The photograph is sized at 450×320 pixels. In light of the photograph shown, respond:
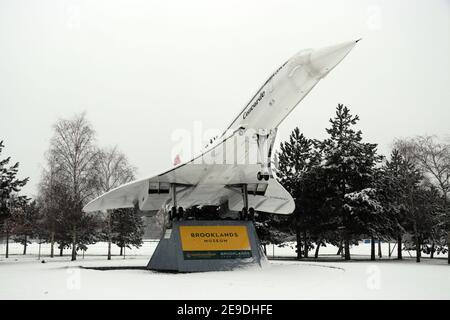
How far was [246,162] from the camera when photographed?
15.2 m

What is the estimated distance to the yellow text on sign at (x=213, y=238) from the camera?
14.7 m

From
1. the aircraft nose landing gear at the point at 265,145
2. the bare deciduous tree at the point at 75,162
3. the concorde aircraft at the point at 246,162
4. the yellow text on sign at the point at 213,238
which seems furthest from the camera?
the bare deciduous tree at the point at 75,162

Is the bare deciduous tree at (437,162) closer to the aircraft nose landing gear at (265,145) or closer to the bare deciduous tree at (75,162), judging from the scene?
the aircraft nose landing gear at (265,145)

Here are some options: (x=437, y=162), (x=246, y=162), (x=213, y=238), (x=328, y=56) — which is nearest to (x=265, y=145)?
(x=246, y=162)

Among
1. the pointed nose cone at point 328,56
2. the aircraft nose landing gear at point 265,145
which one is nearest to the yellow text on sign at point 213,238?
the aircraft nose landing gear at point 265,145

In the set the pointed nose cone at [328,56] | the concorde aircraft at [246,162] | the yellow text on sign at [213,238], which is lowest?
the yellow text on sign at [213,238]

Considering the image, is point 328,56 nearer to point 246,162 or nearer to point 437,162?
point 246,162

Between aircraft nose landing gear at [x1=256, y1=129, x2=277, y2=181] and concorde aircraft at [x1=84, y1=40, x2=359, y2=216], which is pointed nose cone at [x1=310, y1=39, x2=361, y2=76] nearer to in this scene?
concorde aircraft at [x1=84, y1=40, x2=359, y2=216]

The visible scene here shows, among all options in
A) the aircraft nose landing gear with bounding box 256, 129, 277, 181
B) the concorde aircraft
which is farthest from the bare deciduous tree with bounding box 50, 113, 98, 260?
the aircraft nose landing gear with bounding box 256, 129, 277, 181

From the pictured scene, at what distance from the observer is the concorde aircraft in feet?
40.2

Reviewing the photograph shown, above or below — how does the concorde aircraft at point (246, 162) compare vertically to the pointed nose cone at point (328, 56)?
below

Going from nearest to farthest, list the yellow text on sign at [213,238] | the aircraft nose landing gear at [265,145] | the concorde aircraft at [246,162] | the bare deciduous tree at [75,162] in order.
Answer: the concorde aircraft at [246,162] < the aircraft nose landing gear at [265,145] < the yellow text on sign at [213,238] < the bare deciduous tree at [75,162]

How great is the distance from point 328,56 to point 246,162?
17.1 feet
